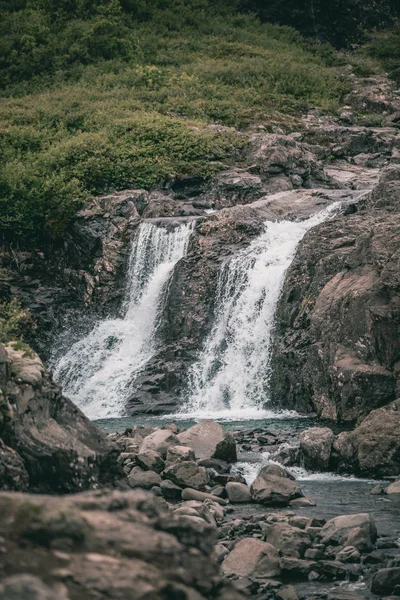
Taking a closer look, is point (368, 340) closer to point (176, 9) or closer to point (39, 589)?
point (39, 589)

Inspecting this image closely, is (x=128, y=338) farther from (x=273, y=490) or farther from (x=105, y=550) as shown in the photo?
(x=105, y=550)

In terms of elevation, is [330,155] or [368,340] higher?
[330,155]

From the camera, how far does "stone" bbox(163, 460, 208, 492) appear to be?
51.9 feet

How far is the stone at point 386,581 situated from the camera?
10.4 metres

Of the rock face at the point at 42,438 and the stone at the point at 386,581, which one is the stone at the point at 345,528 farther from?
the rock face at the point at 42,438

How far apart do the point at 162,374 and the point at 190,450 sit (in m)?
14.1

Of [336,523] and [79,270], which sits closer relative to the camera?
[336,523]

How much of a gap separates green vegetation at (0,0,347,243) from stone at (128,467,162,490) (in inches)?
984

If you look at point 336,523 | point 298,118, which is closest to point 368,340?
point 336,523

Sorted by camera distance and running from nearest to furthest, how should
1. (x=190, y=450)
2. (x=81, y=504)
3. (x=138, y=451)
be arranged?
(x=81, y=504), (x=190, y=450), (x=138, y=451)

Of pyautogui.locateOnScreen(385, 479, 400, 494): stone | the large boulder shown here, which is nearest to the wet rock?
pyautogui.locateOnScreen(385, 479, 400, 494): stone

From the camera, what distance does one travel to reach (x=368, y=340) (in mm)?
23984

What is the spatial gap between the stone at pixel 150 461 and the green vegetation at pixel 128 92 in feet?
78.8

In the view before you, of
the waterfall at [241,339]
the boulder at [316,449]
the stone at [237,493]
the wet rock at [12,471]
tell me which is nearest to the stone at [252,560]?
the wet rock at [12,471]
